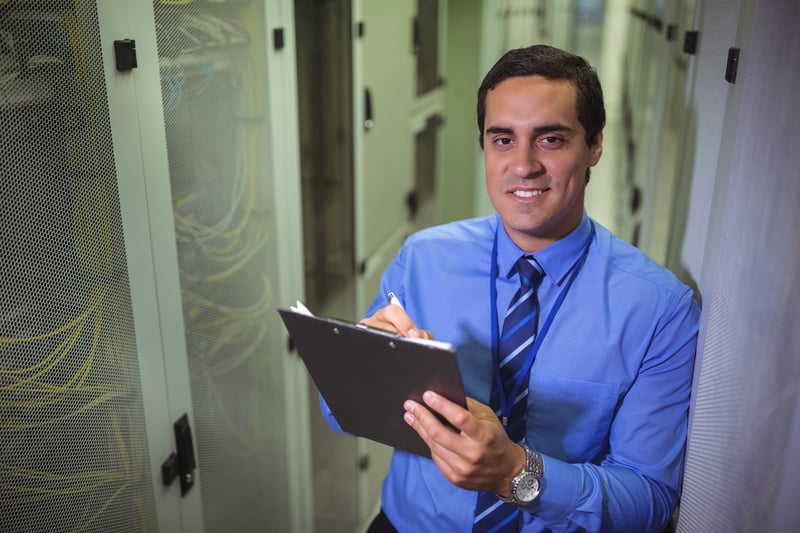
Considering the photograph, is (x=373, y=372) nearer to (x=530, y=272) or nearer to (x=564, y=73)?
(x=530, y=272)

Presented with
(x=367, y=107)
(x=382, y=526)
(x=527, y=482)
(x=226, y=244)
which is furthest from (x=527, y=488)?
(x=367, y=107)

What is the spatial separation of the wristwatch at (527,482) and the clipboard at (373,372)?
179mm

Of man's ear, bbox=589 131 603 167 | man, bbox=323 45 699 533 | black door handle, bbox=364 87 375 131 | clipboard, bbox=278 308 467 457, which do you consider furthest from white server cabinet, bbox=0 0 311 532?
man's ear, bbox=589 131 603 167

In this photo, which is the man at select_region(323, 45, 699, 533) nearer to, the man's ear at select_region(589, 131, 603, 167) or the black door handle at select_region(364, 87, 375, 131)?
the man's ear at select_region(589, 131, 603, 167)

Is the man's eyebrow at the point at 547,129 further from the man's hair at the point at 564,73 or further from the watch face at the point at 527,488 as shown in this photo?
the watch face at the point at 527,488

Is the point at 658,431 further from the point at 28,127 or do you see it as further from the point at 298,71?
the point at 298,71

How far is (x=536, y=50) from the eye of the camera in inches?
54.1

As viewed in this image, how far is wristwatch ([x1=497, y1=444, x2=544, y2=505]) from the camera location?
1209 millimetres

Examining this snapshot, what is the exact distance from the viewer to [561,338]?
1.38 metres

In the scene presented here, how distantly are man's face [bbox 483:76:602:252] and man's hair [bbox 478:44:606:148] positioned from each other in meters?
0.01

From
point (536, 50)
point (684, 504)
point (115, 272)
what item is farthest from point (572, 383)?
point (115, 272)

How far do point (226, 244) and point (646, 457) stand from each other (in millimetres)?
1069

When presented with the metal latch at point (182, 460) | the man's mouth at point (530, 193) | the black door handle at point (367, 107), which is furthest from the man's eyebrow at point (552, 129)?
the black door handle at point (367, 107)

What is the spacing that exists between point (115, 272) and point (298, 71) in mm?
1636
